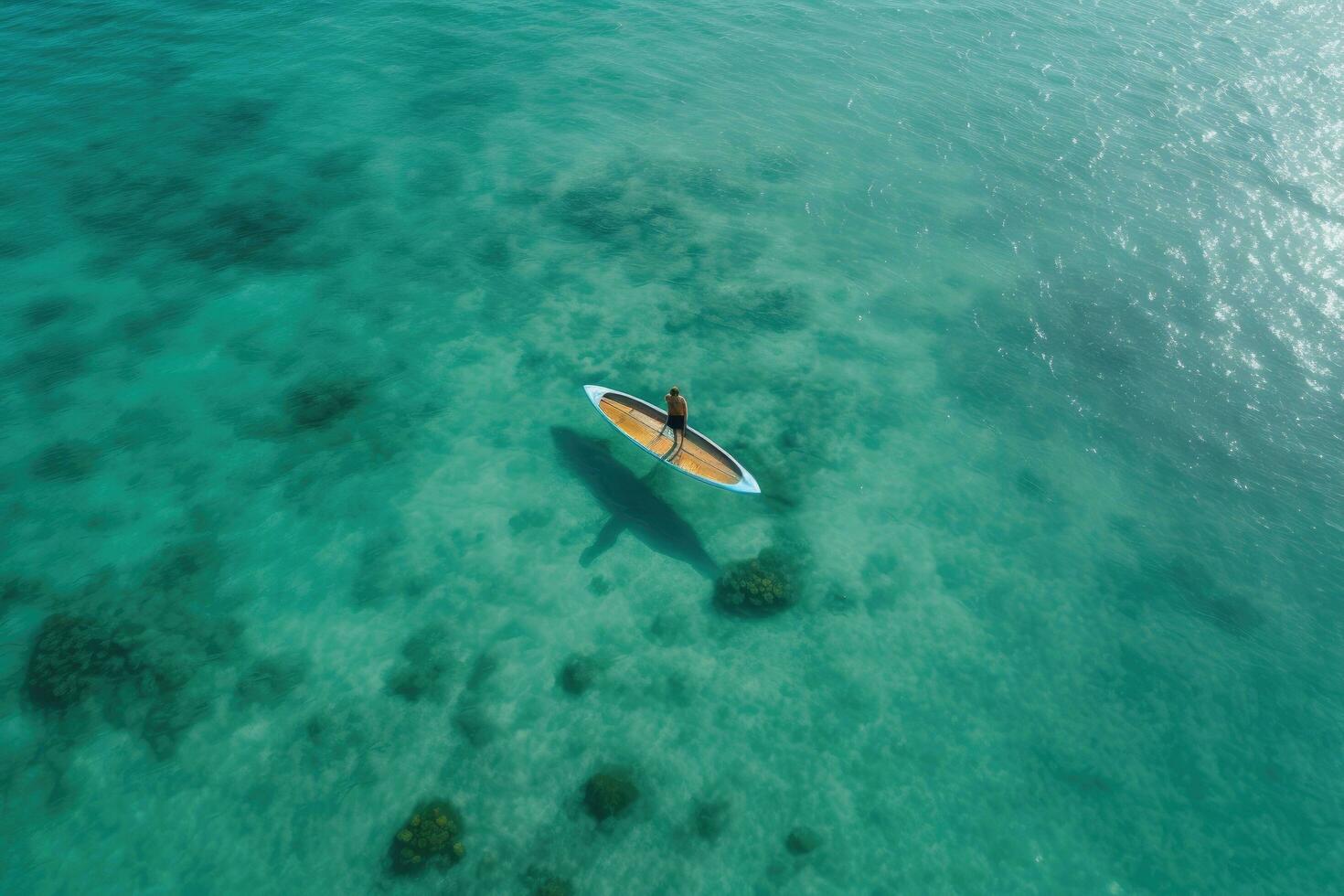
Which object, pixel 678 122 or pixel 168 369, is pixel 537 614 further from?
pixel 678 122

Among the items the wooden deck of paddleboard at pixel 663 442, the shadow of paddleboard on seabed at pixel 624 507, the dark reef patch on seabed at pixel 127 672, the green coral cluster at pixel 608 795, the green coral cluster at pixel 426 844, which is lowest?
the dark reef patch on seabed at pixel 127 672

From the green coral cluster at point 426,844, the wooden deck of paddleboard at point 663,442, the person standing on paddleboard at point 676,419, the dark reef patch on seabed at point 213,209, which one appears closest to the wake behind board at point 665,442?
the wooden deck of paddleboard at point 663,442

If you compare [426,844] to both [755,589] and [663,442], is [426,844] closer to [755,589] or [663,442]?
[755,589]

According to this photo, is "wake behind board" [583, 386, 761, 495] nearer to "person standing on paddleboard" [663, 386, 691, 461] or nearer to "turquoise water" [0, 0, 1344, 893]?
"person standing on paddleboard" [663, 386, 691, 461]

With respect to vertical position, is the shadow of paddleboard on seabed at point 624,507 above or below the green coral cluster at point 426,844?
above

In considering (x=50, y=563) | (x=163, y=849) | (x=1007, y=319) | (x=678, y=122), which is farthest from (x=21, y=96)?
(x=1007, y=319)

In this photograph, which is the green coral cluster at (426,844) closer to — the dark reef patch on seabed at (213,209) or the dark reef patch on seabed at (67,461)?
the dark reef patch on seabed at (67,461)

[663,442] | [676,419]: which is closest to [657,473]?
[663,442]
